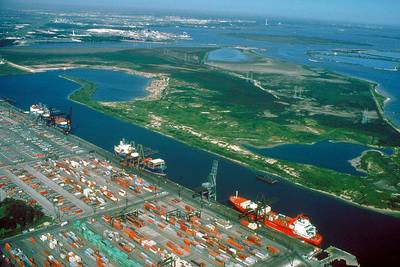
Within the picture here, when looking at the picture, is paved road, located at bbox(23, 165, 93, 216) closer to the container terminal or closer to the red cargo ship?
the container terminal

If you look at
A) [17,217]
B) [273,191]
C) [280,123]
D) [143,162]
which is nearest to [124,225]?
[17,217]

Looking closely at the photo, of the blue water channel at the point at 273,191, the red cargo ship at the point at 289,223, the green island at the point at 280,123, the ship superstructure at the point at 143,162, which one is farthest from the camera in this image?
the green island at the point at 280,123

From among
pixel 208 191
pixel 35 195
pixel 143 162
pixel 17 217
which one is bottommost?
pixel 35 195

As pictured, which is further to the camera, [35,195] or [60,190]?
[60,190]

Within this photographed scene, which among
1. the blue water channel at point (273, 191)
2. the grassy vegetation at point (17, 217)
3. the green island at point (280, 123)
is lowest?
the blue water channel at point (273, 191)

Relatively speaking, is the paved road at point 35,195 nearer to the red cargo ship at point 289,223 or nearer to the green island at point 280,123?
the red cargo ship at point 289,223

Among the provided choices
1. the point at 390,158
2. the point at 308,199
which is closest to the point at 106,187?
the point at 308,199

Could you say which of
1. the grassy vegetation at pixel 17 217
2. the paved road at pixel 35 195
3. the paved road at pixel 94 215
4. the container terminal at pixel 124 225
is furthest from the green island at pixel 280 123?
the grassy vegetation at pixel 17 217

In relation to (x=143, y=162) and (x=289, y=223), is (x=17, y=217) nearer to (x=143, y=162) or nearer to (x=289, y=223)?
(x=143, y=162)
